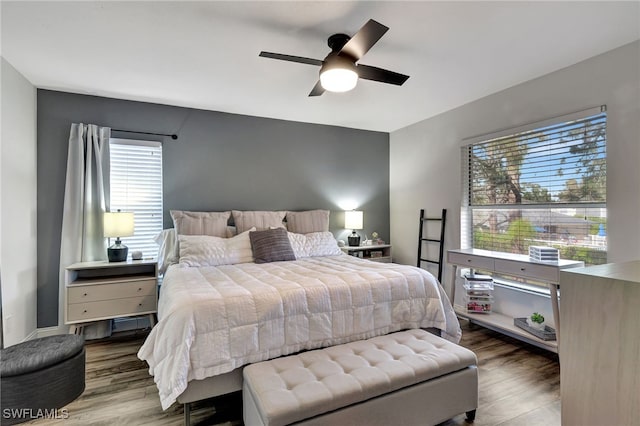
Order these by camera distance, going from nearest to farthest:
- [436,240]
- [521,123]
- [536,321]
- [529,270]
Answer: [529,270] → [536,321] → [521,123] → [436,240]

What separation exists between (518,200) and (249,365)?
3038 millimetres

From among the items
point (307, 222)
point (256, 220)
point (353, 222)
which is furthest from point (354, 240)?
point (256, 220)

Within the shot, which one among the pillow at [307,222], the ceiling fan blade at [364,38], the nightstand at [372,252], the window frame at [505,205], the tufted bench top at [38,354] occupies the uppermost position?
the ceiling fan blade at [364,38]

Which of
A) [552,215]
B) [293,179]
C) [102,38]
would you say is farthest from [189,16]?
[552,215]

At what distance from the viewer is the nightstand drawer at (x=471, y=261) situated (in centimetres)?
300

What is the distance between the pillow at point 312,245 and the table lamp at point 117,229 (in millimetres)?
1659

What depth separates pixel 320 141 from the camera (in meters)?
4.57

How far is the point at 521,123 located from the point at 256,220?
9.98 feet

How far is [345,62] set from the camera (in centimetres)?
214

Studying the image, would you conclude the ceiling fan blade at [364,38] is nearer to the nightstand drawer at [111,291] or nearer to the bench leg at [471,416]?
the bench leg at [471,416]

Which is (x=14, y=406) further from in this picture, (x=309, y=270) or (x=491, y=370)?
(x=491, y=370)

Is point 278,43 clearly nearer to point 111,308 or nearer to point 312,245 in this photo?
point 312,245

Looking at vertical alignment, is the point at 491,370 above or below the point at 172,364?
below

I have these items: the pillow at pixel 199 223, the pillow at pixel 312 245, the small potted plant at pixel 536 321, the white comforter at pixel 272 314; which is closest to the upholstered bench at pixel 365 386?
the white comforter at pixel 272 314
